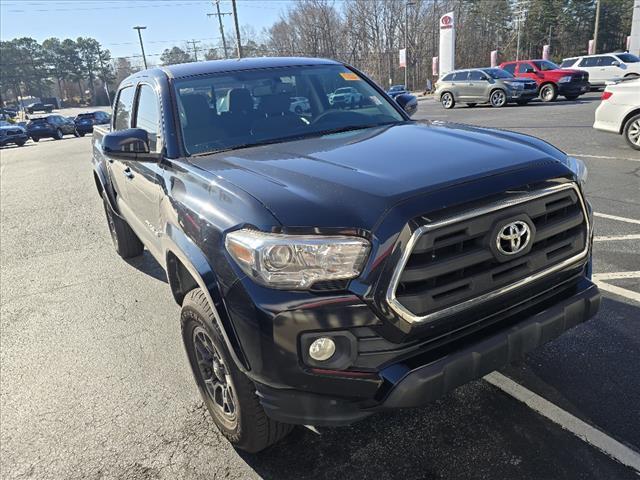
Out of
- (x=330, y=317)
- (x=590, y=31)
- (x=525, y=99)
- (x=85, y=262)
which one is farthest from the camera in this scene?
(x=590, y=31)

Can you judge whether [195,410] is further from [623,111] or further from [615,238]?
[623,111]

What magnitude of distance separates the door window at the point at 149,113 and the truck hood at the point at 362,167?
64 cm

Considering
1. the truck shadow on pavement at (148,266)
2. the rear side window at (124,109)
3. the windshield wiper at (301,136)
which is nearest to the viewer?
the windshield wiper at (301,136)

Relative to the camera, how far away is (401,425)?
8.77ft

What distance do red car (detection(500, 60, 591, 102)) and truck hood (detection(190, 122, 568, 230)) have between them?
20.8 meters

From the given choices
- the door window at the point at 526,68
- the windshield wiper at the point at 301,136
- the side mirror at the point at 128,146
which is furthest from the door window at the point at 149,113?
the door window at the point at 526,68

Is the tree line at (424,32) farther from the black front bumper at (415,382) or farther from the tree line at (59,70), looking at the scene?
the black front bumper at (415,382)

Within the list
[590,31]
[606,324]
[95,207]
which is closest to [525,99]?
[95,207]

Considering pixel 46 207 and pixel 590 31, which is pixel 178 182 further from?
pixel 590 31

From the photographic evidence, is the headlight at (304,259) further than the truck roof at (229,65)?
No

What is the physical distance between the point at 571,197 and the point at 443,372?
109 centimetres

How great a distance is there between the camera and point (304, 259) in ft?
6.36

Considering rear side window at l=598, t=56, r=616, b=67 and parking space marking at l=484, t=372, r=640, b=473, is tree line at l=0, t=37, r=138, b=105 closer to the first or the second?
rear side window at l=598, t=56, r=616, b=67

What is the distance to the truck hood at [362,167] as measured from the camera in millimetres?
2000
